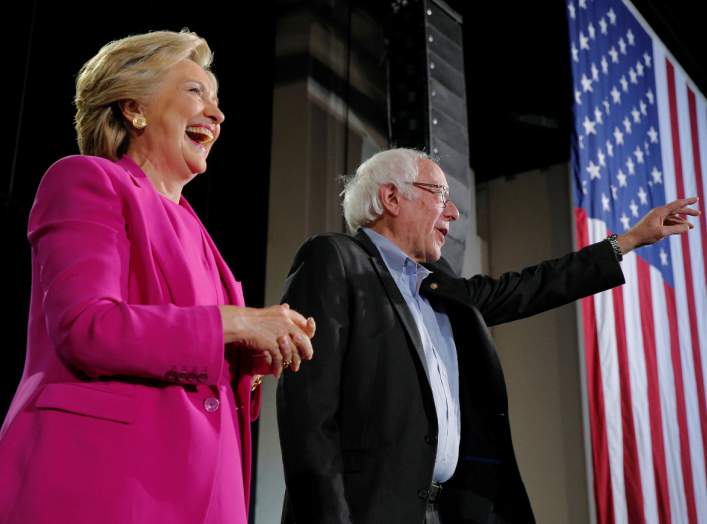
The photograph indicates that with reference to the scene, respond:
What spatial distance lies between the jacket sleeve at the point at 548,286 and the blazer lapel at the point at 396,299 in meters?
0.36

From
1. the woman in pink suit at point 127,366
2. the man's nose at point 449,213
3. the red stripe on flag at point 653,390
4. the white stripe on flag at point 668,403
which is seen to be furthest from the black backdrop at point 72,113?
the white stripe on flag at point 668,403

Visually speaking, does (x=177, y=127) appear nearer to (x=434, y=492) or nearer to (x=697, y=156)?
(x=434, y=492)

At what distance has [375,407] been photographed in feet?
5.82

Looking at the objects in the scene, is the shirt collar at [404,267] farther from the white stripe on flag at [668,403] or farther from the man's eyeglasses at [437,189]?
the white stripe on flag at [668,403]

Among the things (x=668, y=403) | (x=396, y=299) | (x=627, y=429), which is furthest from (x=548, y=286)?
(x=668, y=403)

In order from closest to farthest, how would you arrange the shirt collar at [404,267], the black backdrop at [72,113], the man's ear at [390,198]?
the shirt collar at [404,267] → the man's ear at [390,198] → the black backdrop at [72,113]

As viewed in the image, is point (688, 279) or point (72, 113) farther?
point (688, 279)

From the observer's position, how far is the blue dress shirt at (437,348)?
182 cm

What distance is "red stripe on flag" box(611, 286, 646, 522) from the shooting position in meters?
3.61

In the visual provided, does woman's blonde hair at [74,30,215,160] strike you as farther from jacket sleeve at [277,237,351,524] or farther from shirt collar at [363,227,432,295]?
shirt collar at [363,227,432,295]

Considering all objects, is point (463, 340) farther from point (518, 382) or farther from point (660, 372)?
point (518, 382)

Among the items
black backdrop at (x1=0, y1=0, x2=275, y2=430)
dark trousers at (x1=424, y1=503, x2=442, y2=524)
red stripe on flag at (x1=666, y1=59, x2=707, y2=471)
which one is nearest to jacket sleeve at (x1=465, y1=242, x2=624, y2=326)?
dark trousers at (x1=424, y1=503, x2=442, y2=524)

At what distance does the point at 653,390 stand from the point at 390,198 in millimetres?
2213

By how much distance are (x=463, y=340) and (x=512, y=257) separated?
10.9 feet
